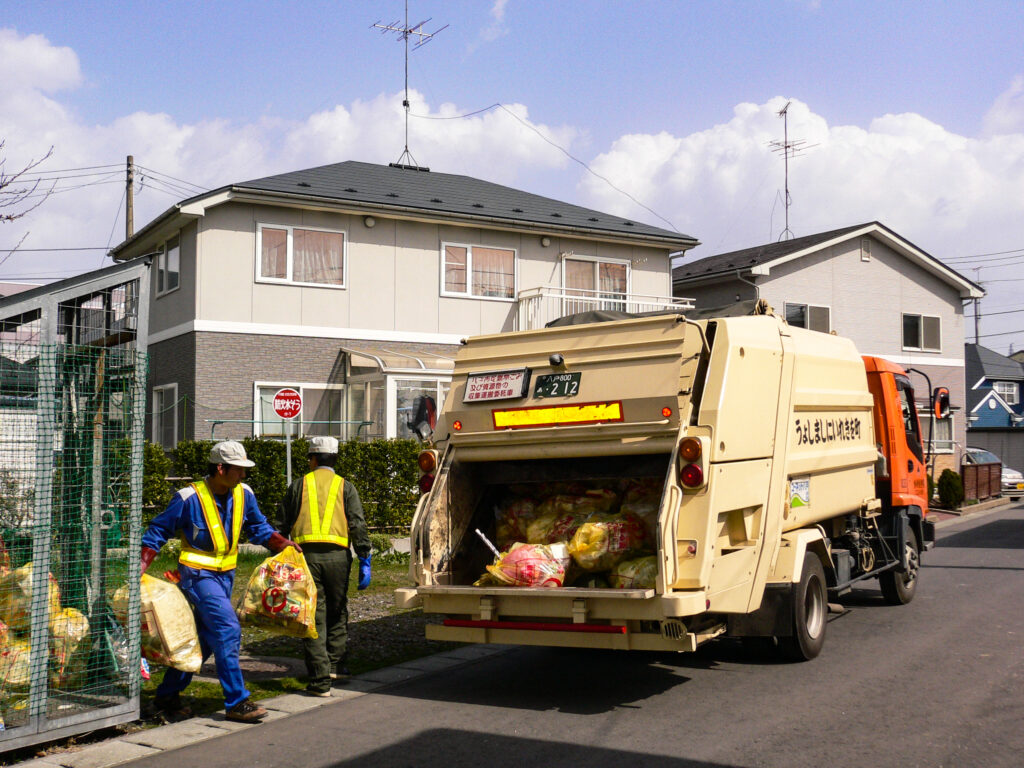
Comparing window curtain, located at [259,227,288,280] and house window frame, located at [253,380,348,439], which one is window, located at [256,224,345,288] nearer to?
window curtain, located at [259,227,288,280]

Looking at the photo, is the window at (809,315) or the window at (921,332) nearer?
the window at (809,315)

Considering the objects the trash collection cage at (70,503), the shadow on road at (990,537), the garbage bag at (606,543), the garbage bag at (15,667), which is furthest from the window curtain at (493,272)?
the garbage bag at (15,667)

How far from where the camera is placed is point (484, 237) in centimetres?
2269

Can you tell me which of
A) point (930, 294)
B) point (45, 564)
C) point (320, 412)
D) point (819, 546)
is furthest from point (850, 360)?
point (930, 294)

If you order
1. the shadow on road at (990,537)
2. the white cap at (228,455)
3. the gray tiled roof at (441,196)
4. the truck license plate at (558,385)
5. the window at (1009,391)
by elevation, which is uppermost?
the gray tiled roof at (441,196)

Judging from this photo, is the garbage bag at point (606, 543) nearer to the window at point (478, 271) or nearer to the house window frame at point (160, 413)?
the house window frame at point (160, 413)

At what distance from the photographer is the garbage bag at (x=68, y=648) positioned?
5957 mm

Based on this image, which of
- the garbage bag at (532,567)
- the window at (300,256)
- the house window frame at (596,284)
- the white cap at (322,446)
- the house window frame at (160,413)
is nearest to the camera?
the garbage bag at (532,567)

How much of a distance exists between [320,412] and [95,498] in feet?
46.3

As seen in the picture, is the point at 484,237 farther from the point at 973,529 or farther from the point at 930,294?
the point at 930,294

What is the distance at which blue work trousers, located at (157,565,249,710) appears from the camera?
6430 mm

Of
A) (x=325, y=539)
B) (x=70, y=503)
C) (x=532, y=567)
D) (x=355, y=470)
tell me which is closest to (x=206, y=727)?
(x=325, y=539)

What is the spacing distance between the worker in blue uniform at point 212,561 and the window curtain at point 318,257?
46.7ft

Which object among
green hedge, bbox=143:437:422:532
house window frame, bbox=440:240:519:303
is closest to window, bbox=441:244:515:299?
house window frame, bbox=440:240:519:303
